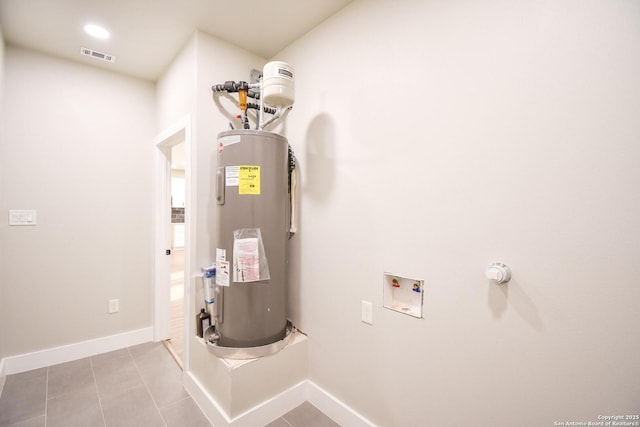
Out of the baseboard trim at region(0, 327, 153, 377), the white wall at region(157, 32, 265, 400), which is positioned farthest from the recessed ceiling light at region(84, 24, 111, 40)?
the baseboard trim at region(0, 327, 153, 377)

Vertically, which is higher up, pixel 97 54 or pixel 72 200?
pixel 97 54

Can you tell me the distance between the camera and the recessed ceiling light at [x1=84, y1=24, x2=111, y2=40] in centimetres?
192

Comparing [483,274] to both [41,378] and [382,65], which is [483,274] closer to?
[382,65]

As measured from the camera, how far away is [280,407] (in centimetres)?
176

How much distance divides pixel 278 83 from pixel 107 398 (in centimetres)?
245

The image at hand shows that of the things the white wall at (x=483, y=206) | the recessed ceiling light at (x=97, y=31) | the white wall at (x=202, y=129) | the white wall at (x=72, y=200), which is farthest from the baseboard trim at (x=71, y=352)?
the recessed ceiling light at (x=97, y=31)

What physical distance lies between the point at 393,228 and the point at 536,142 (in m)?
0.71

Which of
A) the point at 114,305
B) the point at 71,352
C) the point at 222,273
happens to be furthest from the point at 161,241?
the point at 222,273

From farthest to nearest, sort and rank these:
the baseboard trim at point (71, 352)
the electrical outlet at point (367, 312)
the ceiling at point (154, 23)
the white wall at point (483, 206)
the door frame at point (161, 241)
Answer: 1. the door frame at point (161, 241)
2. the baseboard trim at point (71, 352)
3. the ceiling at point (154, 23)
4. the electrical outlet at point (367, 312)
5. the white wall at point (483, 206)

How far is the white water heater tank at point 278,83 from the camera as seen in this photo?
1.60 m

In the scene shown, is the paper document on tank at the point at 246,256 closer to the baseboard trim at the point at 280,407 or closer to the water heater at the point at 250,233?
the water heater at the point at 250,233

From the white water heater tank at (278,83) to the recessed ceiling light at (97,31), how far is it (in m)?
1.37

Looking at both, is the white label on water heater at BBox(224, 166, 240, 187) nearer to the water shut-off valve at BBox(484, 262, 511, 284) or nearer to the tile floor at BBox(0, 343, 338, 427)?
the water shut-off valve at BBox(484, 262, 511, 284)

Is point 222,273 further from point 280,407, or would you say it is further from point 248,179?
point 280,407
